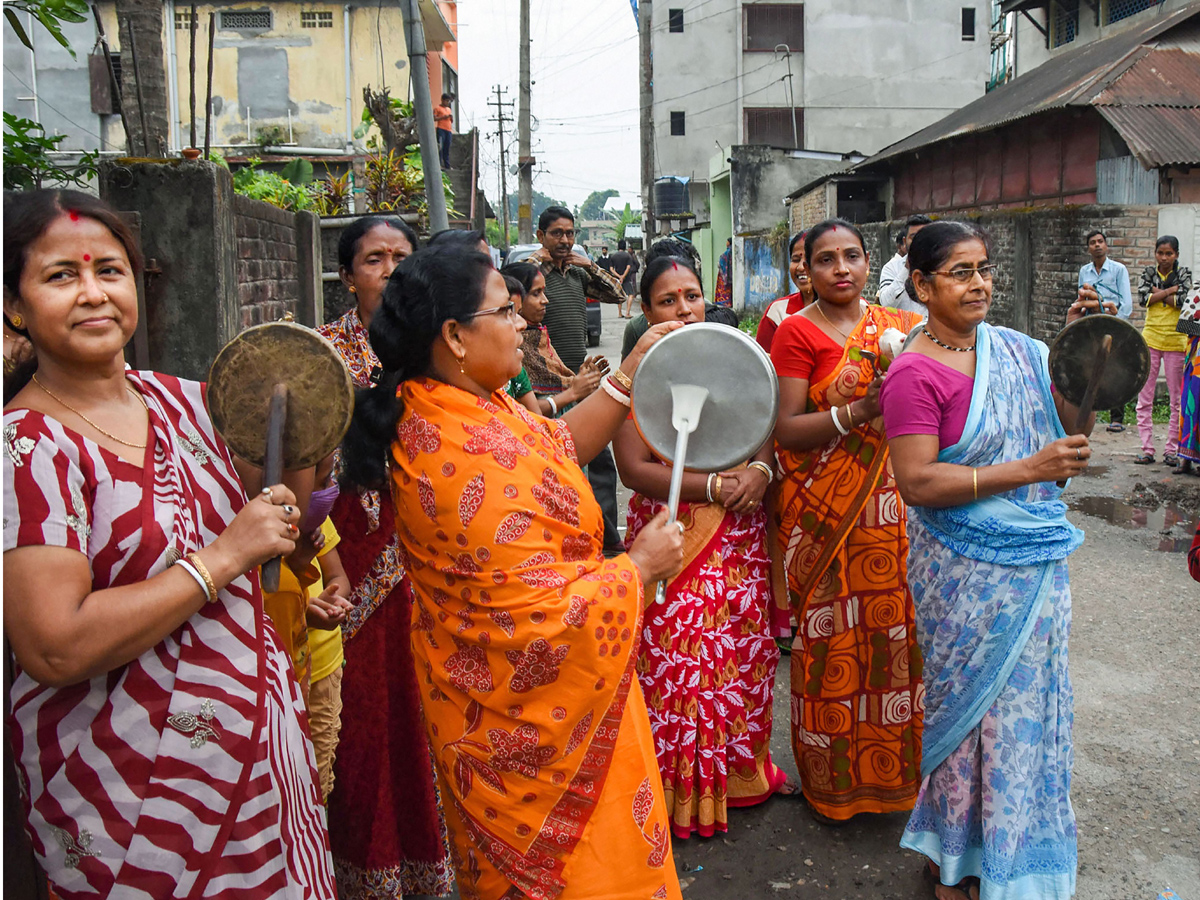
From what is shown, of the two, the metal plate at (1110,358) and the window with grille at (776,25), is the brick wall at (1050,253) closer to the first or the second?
the metal plate at (1110,358)

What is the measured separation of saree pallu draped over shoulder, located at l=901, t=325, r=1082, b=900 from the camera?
2.72 meters

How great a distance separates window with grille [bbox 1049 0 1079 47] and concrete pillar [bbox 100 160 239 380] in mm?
22747

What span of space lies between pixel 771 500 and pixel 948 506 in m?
0.99

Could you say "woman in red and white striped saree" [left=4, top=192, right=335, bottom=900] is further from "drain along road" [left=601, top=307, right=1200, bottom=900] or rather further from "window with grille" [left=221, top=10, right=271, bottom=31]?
"window with grille" [left=221, top=10, right=271, bottom=31]

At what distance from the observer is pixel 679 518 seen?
11.0 feet

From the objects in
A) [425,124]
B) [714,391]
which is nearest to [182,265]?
[425,124]

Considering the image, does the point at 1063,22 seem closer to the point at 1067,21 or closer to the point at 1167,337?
the point at 1067,21

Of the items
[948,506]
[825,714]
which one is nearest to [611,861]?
[948,506]

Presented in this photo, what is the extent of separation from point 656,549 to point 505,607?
0.35 meters

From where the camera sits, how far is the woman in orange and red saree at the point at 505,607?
6.63ft

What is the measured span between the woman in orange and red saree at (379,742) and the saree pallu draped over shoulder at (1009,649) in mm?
1499

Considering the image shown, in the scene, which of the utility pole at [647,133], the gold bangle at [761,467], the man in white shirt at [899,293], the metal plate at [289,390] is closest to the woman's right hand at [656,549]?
the metal plate at [289,390]

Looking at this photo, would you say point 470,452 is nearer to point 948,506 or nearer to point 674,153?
point 948,506

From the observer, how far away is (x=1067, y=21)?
882 inches
